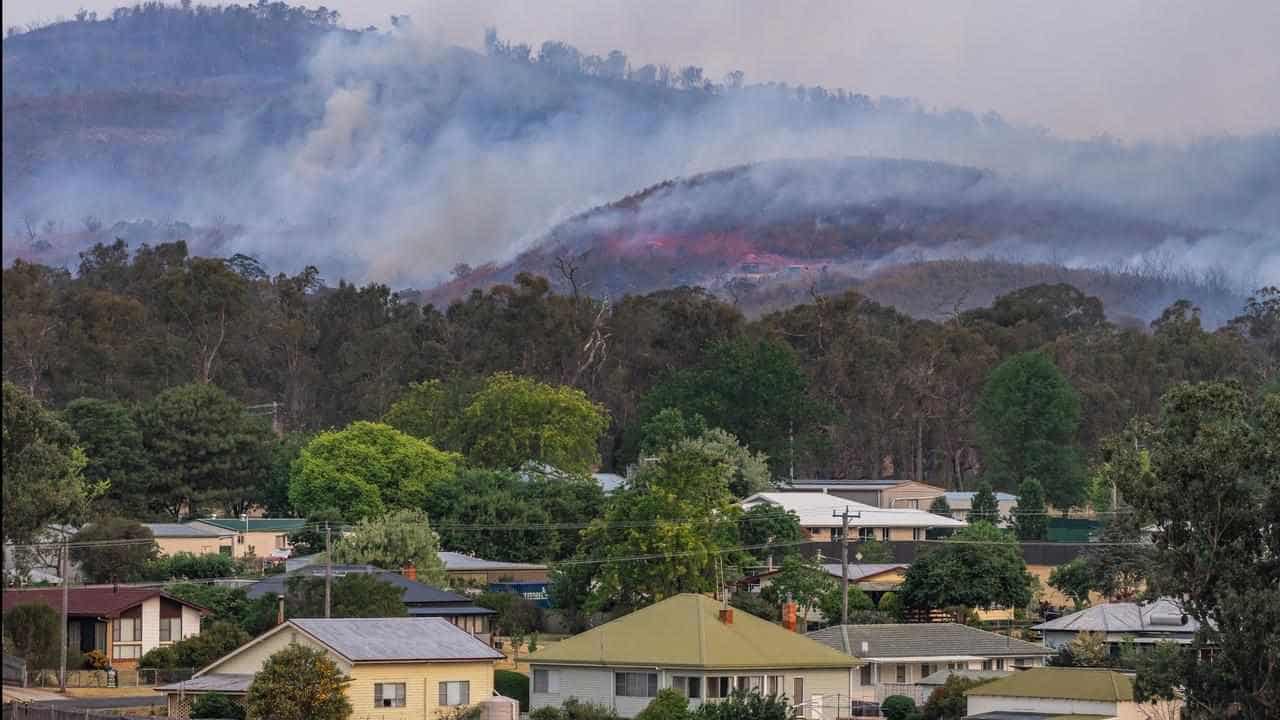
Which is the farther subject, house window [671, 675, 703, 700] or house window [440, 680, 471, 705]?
house window [671, 675, 703, 700]

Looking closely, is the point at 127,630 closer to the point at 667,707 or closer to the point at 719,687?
the point at 719,687

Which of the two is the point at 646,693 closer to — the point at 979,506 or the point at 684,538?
the point at 684,538

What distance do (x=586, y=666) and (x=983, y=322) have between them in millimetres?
132671

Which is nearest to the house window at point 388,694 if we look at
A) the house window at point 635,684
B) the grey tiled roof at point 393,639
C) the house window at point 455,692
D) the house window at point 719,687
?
the grey tiled roof at point 393,639

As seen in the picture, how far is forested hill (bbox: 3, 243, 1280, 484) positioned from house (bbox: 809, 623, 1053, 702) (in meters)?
70.5

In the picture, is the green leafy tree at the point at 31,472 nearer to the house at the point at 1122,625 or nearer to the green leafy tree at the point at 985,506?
the house at the point at 1122,625

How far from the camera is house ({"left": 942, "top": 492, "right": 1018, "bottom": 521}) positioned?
12506 centimetres

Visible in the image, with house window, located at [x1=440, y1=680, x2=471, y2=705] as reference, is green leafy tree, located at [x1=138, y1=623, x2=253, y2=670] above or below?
above

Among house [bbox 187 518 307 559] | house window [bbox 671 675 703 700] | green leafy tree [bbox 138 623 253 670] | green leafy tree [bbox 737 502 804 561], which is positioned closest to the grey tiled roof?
house window [bbox 671 675 703 700]

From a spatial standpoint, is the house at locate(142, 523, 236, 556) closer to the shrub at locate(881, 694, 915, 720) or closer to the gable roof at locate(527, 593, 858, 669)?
the gable roof at locate(527, 593, 858, 669)

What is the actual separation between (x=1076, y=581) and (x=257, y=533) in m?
40.7

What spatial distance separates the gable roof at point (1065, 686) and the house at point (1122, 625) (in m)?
13.6

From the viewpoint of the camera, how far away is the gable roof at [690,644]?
58906mm

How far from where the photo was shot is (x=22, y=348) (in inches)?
5423
